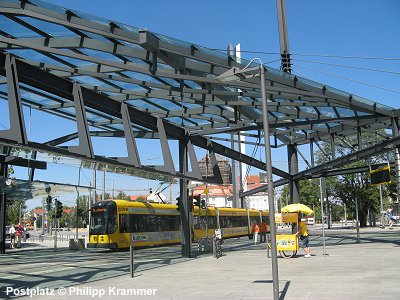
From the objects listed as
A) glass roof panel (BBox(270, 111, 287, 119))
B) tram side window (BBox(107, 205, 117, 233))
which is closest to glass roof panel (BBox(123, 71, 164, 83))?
glass roof panel (BBox(270, 111, 287, 119))

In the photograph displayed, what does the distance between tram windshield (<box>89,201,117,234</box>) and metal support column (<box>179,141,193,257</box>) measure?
8310 millimetres

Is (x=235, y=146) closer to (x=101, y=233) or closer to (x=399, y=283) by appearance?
(x=101, y=233)

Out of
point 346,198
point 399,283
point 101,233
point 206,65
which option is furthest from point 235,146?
point 399,283

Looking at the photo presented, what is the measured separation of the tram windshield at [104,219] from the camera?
28828 mm

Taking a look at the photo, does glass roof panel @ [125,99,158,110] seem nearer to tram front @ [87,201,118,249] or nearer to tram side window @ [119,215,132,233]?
tram front @ [87,201,118,249]

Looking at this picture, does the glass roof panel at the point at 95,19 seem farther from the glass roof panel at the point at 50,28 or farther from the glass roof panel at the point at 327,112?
the glass roof panel at the point at 327,112

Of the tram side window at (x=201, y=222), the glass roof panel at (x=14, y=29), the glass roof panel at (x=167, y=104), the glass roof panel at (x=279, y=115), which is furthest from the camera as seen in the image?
the tram side window at (x=201, y=222)

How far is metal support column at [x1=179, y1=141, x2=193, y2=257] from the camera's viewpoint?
71.4ft

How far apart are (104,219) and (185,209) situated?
914 centimetres

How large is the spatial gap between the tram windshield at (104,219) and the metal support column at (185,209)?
831cm

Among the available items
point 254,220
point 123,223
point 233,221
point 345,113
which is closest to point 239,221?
point 233,221

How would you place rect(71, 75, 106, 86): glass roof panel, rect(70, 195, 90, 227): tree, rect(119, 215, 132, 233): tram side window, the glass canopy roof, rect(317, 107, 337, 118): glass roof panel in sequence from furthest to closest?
rect(70, 195, 90, 227): tree < rect(119, 215, 132, 233): tram side window < rect(317, 107, 337, 118): glass roof panel < rect(71, 75, 106, 86): glass roof panel < the glass canopy roof

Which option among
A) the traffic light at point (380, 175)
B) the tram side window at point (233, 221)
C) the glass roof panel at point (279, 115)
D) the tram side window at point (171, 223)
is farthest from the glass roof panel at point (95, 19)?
the tram side window at point (233, 221)

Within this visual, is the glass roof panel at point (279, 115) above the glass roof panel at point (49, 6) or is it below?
below
